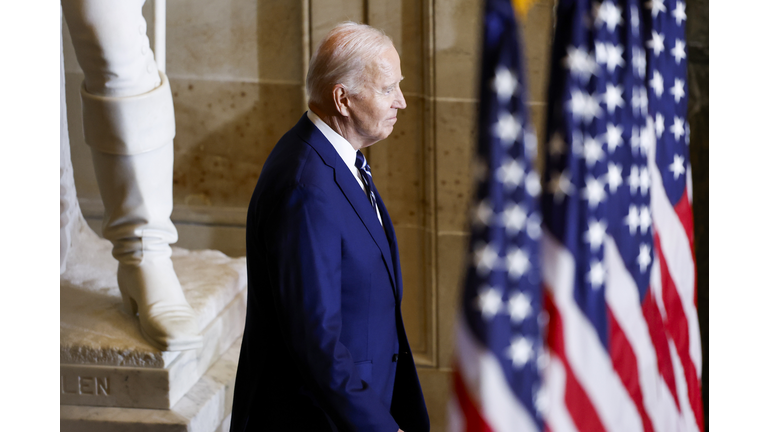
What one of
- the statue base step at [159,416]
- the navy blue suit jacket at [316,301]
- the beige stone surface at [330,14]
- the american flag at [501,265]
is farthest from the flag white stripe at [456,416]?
the beige stone surface at [330,14]

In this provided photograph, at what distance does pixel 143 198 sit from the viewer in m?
2.21

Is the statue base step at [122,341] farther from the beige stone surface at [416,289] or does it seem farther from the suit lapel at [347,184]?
the suit lapel at [347,184]

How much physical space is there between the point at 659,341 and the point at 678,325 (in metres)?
0.14

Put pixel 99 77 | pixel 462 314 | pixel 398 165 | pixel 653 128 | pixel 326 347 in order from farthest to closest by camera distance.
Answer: pixel 398 165
pixel 99 77
pixel 653 128
pixel 462 314
pixel 326 347

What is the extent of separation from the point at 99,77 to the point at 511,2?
1327 mm

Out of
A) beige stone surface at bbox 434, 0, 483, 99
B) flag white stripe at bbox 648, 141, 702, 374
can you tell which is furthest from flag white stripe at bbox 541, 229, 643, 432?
beige stone surface at bbox 434, 0, 483, 99

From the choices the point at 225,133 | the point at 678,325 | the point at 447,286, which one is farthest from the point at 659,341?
the point at 225,133

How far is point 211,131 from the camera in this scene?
3213 millimetres

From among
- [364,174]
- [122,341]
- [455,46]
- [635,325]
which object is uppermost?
[455,46]

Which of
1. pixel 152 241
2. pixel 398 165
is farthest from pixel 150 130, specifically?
pixel 398 165

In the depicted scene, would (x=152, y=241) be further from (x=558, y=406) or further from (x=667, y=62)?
(x=667, y=62)

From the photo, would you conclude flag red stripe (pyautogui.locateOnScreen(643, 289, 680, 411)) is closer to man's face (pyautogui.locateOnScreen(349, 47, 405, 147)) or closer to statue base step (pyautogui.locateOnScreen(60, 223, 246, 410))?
man's face (pyautogui.locateOnScreen(349, 47, 405, 147))

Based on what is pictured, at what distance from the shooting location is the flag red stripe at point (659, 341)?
179 cm

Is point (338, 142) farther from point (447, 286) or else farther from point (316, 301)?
point (447, 286)
